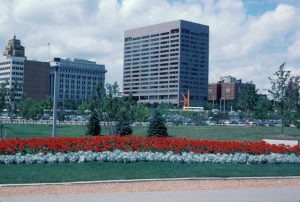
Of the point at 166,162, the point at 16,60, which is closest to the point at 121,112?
the point at 166,162

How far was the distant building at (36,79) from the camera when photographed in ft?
507

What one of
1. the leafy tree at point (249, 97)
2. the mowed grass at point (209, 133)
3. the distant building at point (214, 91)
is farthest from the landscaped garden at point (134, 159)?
the distant building at point (214, 91)

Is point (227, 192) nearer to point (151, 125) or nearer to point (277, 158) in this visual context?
point (277, 158)

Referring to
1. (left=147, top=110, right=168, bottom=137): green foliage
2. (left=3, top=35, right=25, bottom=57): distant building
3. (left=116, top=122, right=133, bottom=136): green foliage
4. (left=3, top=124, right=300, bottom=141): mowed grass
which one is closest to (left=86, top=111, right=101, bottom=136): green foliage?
(left=3, top=124, right=300, bottom=141): mowed grass

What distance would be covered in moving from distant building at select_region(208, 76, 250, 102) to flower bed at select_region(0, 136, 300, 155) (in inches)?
6492

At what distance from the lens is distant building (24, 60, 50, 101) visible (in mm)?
154587

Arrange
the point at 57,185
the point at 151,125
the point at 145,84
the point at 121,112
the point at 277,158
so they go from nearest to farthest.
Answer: the point at 57,185, the point at 277,158, the point at 121,112, the point at 151,125, the point at 145,84

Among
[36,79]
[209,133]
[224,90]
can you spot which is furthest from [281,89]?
[224,90]

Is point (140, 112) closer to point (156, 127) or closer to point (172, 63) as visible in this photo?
point (156, 127)

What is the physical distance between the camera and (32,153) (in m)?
16.8

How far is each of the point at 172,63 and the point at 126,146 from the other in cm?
16580

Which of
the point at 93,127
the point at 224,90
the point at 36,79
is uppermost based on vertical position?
the point at 36,79

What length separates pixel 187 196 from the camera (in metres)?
11.6

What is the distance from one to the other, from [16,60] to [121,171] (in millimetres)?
149553
